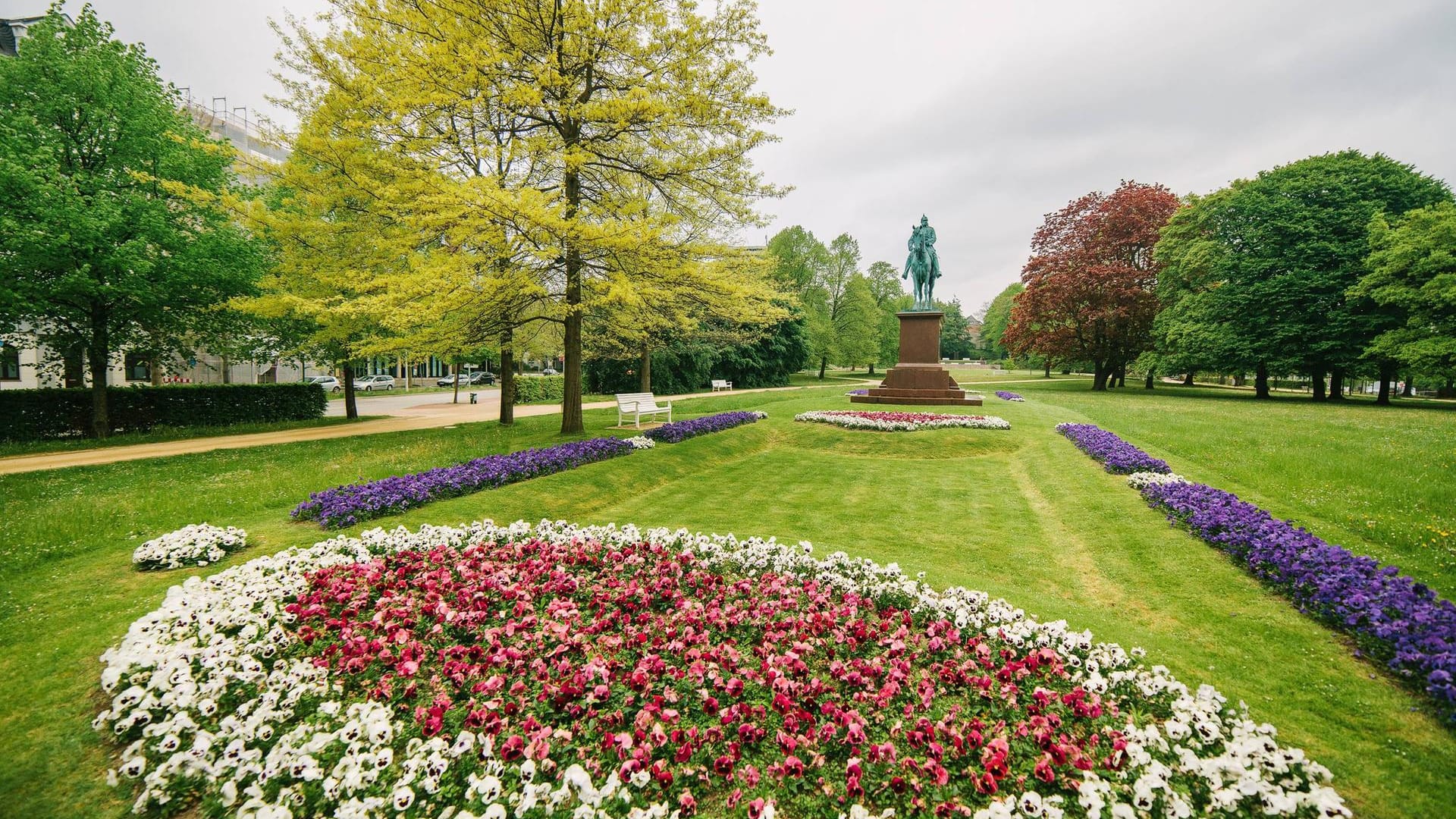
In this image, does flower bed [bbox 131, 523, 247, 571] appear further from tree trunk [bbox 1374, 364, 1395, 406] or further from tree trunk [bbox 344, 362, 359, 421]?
tree trunk [bbox 1374, 364, 1395, 406]

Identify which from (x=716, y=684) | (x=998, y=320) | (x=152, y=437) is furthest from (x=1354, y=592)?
(x=998, y=320)

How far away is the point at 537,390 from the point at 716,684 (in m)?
33.8

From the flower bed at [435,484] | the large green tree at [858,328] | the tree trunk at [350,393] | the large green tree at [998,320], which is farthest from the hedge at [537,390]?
the large green tree at [998,320]

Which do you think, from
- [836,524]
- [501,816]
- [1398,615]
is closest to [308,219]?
[836,524]

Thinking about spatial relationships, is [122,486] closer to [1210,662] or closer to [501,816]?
[501,816]

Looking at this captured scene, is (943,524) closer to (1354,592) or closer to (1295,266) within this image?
(1354,592)

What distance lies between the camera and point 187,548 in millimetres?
5691

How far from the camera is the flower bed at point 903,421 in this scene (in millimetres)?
15352

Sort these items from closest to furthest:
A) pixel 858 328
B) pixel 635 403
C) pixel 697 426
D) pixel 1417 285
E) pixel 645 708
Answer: pixel 645 708
pixel 697 426
pixel 635 403
pixel 1417 285
pixel 858 328

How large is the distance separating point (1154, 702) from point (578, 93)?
43.1 feet

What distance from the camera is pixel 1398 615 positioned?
4.17 m

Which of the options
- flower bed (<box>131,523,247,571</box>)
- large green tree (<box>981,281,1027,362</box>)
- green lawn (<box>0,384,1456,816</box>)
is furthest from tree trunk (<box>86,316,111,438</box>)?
large green tree (<box>981,281,1027,362</box>)

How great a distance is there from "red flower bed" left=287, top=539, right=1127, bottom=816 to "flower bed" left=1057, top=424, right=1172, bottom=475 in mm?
7974

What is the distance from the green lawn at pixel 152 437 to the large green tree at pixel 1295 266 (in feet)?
142
